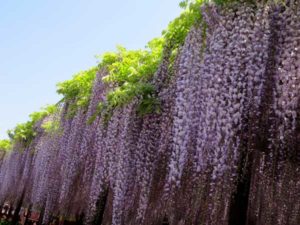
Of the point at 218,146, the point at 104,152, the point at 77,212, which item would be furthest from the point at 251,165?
the point at 77,212

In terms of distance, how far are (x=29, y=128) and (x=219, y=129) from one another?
13.5 metres

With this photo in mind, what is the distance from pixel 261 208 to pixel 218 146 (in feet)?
2.92

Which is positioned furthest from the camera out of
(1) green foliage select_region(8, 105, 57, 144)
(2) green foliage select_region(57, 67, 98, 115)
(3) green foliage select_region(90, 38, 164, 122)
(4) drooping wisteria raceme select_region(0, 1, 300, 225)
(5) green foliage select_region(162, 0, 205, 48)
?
(1) green foliage select_region(8, 105, 57, 144)

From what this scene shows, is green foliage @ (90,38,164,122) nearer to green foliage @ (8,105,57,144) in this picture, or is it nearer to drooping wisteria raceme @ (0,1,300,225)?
drooping wisteria raceme @ (0,1,300,225)

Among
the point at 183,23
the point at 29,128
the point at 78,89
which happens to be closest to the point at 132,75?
the point at 183,23

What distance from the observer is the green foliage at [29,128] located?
604 inches

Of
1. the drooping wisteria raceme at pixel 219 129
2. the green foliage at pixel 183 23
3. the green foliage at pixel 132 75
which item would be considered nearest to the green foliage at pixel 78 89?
the green foliage at pixel 132 75

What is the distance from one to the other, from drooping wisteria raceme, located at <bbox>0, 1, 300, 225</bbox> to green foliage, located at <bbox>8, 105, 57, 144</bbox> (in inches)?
303

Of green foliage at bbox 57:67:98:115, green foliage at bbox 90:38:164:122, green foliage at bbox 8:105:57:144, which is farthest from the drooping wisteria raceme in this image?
green foliage at bbox 8:105:57:144

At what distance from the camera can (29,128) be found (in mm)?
17406

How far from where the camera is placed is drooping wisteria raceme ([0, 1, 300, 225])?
5027 millimetres

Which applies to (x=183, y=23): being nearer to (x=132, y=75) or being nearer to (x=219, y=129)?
(x=132, y=75)

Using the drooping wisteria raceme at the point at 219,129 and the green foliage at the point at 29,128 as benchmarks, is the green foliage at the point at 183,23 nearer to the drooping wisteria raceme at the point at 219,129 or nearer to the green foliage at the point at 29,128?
the drooping wisteria raceme at the point at 219,129

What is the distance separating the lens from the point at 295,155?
4.91 meters
